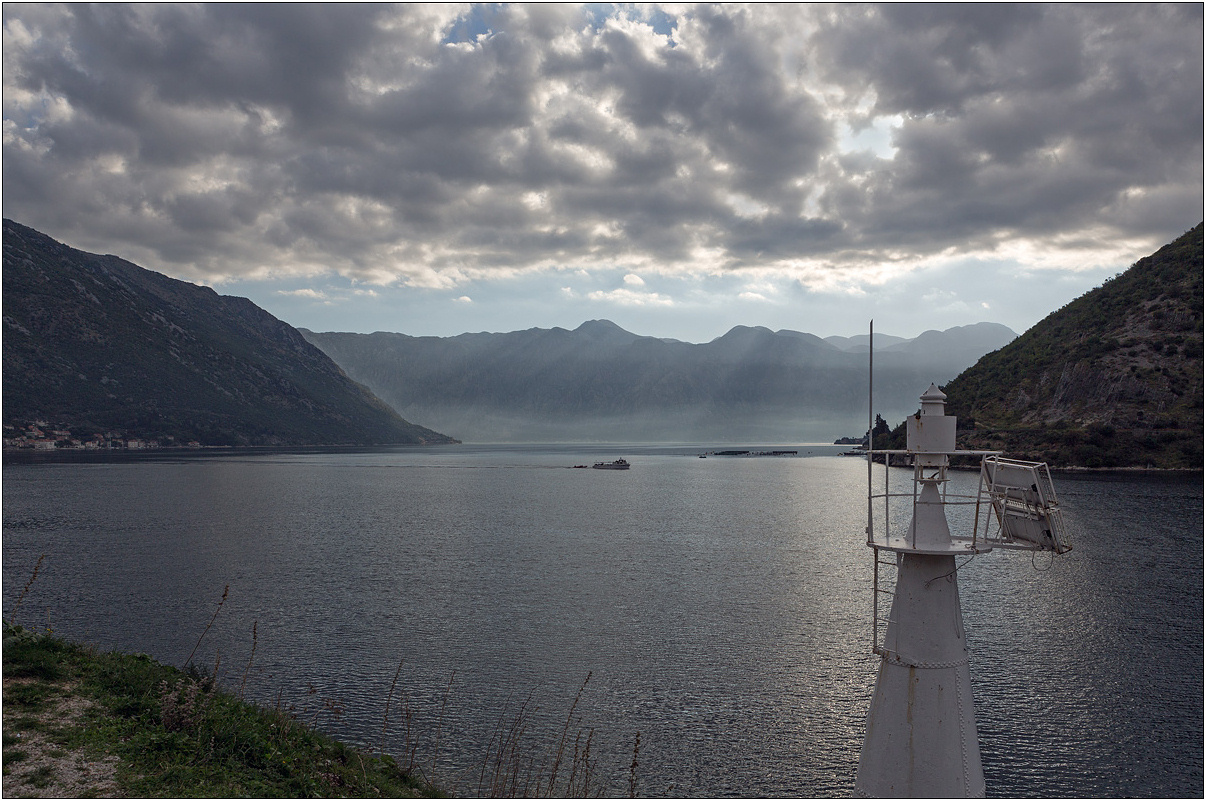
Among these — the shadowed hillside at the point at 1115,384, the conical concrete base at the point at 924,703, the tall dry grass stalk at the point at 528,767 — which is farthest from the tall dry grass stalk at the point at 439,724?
the shadowed hillside at the point at 1115,384

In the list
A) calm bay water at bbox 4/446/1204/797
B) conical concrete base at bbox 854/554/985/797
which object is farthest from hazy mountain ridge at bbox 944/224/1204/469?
conical concrete base at bbox 854/554/985/797

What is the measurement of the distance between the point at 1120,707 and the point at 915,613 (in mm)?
22019

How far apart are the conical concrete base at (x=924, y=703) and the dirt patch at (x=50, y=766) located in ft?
42.7

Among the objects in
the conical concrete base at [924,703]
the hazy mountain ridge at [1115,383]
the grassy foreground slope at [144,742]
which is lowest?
the grassy foreground slope at [144,742]

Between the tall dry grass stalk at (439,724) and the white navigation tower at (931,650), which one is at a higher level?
the white navigation tower at (931,650)

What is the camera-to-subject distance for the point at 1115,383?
140750 millimetres

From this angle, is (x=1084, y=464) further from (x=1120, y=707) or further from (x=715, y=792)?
(x=715, y=792)

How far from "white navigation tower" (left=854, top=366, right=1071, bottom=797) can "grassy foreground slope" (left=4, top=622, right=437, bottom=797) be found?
11.7m

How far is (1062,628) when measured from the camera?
1368 inches

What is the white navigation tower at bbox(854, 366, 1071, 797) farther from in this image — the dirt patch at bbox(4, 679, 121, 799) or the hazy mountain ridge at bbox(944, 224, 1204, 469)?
the hazy mountain ridge at bbox(944, 224, 1204, 469)

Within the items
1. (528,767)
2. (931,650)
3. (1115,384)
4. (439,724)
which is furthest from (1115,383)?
(931,650)

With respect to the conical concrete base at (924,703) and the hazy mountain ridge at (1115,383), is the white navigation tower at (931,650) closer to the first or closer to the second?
the conical concrete base at (924,703)

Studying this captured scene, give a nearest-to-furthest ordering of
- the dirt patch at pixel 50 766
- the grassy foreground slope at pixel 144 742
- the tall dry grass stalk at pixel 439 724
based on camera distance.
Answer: the dirt patch at pixel 50 766
the grassy foreground slope at pixel 144 742
the tall dry grass stalk at pixel 439 724

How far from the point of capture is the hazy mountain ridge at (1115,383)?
429 ft
